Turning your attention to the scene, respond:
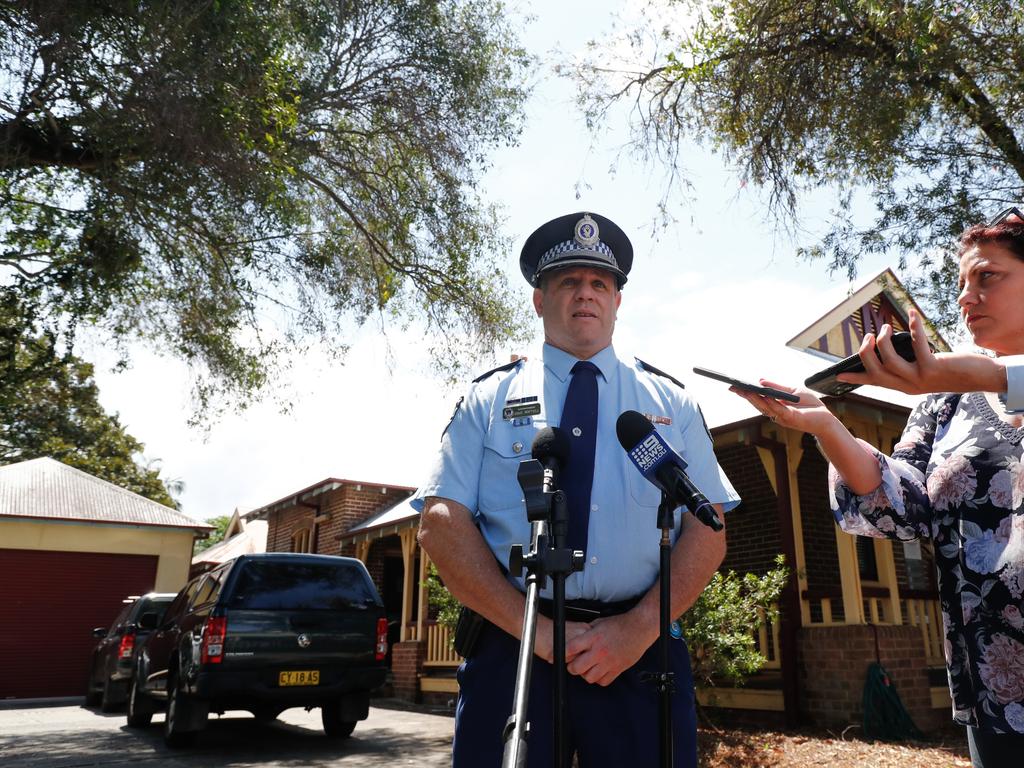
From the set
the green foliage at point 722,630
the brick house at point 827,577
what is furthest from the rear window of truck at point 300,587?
the brick house at point 827,577

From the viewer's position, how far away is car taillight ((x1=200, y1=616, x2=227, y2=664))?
7.75 meters

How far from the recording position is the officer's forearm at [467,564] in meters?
2.21

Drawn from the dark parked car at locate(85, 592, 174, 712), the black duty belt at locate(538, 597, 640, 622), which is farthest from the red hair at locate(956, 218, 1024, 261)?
the dark parked car at locate(85, 592, 174, 712)

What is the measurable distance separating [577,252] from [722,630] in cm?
624

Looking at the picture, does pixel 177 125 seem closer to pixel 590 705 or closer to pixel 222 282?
pixel 222 282

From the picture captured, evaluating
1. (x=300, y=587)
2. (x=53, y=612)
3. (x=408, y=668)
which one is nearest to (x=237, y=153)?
(x=300, y=587)

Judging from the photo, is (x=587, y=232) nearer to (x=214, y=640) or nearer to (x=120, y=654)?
→ (x=214, y=640)

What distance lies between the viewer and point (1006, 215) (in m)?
2.10

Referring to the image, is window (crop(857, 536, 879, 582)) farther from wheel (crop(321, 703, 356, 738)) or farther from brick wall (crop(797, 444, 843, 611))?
wheel (crop(321, 703, 356, 738))

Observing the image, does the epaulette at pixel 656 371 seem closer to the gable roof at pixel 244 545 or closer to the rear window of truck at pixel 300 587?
the rear window of truck at pixel 300 587

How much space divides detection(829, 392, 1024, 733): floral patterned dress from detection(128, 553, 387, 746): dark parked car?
6.98 m

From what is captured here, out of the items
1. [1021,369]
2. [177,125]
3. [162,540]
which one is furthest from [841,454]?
[162,540]

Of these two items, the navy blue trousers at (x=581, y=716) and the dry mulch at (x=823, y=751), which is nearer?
the navy blue trousers at (x=581, y=716)

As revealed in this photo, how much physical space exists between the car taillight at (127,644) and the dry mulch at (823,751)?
914 centimetres
